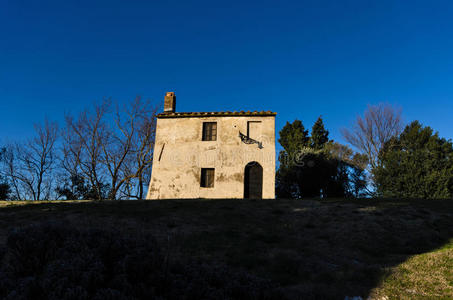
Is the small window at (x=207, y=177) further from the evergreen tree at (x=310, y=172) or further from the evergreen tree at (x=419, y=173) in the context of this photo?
the evergreen tree at (x=419, y=173)

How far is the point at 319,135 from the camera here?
2712 centimetres

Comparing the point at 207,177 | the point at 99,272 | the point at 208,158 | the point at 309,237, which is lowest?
the point at 309,237

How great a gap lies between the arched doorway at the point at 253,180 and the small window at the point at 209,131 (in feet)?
10.4

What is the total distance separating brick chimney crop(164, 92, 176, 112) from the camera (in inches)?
824

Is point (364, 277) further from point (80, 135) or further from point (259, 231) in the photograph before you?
point (80, 135)

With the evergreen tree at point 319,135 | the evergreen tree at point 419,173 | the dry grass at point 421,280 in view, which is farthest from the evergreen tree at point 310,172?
the dry grass at point 421,280

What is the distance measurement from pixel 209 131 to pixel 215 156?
1.95 metres

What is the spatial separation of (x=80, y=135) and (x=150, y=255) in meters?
27.0

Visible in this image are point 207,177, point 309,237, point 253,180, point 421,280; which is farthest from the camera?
point 207,177

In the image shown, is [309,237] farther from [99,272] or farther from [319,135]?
[319,135]

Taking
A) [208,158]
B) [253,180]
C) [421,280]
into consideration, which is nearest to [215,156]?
[208,158]

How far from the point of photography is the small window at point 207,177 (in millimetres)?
18484

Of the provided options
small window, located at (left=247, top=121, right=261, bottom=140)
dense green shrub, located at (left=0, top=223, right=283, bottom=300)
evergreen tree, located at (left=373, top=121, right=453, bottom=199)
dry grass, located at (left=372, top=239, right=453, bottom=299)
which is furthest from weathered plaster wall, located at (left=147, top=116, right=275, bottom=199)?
dense green shrub, located at (left=0, top=223, right=283, bottom=300)

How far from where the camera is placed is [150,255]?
301 cm
